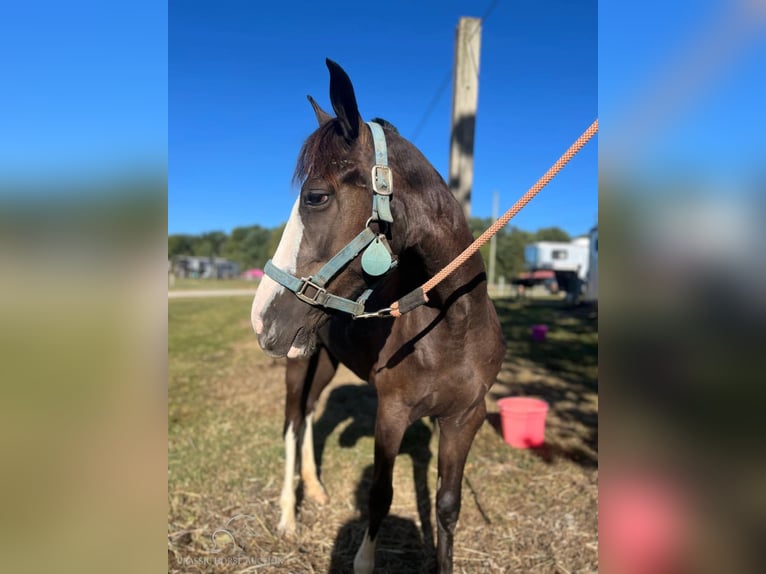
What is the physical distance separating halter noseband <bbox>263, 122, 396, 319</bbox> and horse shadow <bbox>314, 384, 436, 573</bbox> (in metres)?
2.07

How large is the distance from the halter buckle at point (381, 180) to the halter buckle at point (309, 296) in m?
0.44

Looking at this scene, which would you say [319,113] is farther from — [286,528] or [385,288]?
[286,528]

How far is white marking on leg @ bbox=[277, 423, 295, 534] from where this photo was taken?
3.20 meters

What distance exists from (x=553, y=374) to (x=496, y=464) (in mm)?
3543

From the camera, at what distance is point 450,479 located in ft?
8.46

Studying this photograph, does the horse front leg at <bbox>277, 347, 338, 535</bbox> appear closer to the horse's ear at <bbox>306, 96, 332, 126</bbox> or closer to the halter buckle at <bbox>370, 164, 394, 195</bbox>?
the horse's ear at <bbox>306, 96, 332, 126</bbox>

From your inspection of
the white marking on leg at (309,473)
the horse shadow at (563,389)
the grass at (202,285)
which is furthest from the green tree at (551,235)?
the white marking on leg at (309,473)

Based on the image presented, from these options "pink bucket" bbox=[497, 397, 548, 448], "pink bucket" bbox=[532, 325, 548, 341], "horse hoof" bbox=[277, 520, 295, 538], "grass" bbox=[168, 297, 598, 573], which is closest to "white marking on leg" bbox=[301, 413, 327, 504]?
"grass" bbox=[168, 297, 598, 573]

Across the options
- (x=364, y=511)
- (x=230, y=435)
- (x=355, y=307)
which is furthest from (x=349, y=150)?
(x=230, y=435)

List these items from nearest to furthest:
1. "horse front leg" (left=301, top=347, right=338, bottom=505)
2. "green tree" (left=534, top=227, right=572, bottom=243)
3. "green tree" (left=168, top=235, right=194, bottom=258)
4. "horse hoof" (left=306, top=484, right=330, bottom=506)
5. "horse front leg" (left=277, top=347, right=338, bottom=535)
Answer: "horse front leg" (left=277, top=347, right=338, bottom=535) < "horse hoof" (left=306, top=484, right=330, bottom=506) < "horse front leg" (left=301, top=347, right=338, bottom=505) < "green tree" (left=168, top=235, right=194, bottom=258) < "green tree" (left=534, top=227, right=572, bottom=243)

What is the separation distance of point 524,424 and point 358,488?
182 cm

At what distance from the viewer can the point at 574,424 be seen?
16.7 feet

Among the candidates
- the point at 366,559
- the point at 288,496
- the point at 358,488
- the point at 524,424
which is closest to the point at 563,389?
the point at 524,424
